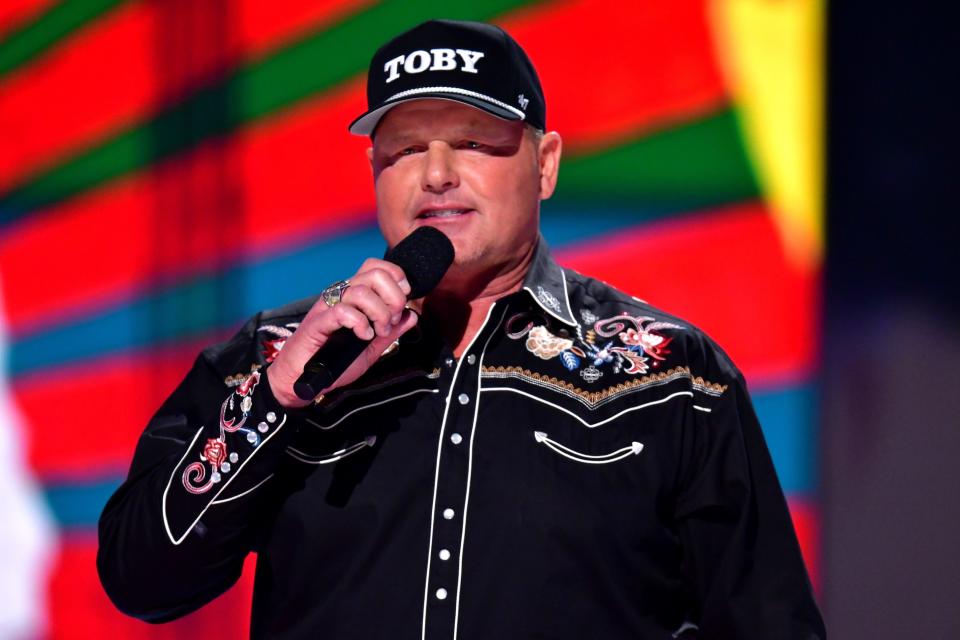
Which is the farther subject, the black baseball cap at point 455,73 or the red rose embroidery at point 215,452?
the black baseball cap at point 455,73

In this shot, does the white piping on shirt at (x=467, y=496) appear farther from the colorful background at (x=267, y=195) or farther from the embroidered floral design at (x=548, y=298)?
the colorful background at (x=267, y=195)

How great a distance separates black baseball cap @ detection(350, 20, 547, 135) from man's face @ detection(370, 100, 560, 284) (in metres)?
0.03

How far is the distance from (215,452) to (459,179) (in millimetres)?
447

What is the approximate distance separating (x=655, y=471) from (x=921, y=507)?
36.5 inches

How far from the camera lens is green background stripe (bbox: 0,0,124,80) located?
114 inches

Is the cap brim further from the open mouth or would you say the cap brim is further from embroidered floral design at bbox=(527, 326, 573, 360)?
embroidered floral design at bbox=(527, 326, 573, 360)

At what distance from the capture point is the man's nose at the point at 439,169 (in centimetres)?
140

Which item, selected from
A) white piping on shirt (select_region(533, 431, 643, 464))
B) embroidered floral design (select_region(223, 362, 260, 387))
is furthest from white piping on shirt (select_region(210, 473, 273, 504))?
white piping on shirt (select_region(533, 431, 643, 464))

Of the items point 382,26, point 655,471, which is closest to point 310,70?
point 382,26

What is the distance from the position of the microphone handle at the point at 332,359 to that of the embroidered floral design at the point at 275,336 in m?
0.30

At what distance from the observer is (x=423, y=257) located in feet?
4.21

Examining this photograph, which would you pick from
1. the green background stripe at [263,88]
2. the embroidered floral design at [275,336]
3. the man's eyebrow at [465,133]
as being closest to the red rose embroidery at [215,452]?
the embroidered floral design at [275,336]

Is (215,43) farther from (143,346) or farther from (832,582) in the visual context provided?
(832,582)

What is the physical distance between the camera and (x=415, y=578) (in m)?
1.32
